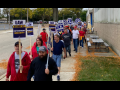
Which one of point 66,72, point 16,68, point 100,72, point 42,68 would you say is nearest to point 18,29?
point 16,68

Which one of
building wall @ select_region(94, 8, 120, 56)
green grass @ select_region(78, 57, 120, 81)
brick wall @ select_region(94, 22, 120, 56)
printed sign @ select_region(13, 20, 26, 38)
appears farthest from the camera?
building wall @ select_region(94, 8, 120, 56)

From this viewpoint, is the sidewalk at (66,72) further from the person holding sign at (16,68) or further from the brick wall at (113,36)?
the brick wall at (113,36)

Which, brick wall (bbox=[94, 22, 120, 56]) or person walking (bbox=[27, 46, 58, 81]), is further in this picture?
brick wall (bbox=[94, 22, 120, 56])

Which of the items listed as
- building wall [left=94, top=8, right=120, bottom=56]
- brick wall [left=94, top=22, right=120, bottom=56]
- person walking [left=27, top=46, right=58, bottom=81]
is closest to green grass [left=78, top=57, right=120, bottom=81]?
brick wall [left=94, top=22, right=120, bottom=56]

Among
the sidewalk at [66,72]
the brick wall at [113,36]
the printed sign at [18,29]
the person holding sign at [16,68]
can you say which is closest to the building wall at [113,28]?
the brick wall at [113,36]

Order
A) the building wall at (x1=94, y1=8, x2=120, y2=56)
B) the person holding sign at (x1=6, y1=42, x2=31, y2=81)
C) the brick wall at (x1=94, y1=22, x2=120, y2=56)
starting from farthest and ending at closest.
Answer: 1. the building wall at (x1=94, y1=8, x2=120, y2=56)
2. the brick wall at (x1=94, y1=22, x2=120, y2=56)
3. the person holding sign at (x1=6, y1=42, x2=31, y2=81)

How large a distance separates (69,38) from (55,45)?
11.5 ft

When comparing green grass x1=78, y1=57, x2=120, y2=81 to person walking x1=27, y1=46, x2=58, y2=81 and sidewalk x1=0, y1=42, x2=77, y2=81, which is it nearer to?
sidewalk x1=0, y1=42, x2=77, y2=81

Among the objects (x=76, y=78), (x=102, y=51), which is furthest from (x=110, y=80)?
(x=102, y=51)

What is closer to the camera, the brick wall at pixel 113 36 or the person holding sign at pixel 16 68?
the person holding sign at pixel 16 68

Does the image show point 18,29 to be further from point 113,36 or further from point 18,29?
point 113,36

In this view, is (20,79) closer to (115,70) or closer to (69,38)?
(115,70)

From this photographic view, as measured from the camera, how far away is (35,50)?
5.77 metres
